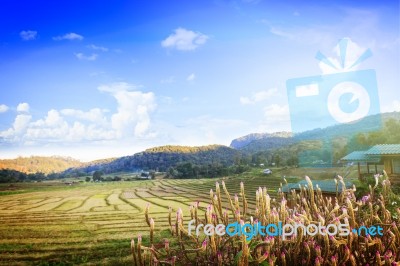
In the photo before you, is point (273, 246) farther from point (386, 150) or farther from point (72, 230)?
point (72, 230)

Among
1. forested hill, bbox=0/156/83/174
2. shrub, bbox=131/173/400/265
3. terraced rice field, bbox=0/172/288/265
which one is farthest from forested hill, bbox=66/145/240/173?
shrub, bbox=131/173/400/265

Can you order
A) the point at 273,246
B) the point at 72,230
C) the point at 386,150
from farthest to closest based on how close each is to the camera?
the point at 72,230, the point at 386,150, the point at 273,246

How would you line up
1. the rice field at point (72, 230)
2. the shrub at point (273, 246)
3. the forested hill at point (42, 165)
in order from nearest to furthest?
the shrub at point (273, 246) → the rice field at point (72, 230) → the forested hill at point (42, 165)

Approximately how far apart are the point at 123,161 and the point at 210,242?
89807 mm

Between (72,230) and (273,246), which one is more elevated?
(273,246)

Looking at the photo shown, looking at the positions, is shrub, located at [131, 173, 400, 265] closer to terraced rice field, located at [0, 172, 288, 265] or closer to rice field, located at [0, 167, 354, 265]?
rice field, located at [0, 167, 354, 265]

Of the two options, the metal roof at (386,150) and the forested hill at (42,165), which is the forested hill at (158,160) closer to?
the forested hill at (42,165)

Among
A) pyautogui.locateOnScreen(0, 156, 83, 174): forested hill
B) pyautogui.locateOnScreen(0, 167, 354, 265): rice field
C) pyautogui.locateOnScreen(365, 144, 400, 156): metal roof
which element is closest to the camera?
pyautogui.locateOnScreen(0, 167, 354, 265): rice field

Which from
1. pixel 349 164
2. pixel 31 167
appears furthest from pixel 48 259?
pixel 31 167

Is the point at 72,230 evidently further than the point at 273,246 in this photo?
Yes

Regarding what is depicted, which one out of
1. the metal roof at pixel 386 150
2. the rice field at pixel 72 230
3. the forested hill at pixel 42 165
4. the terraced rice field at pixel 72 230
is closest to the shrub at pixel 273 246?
the rice field at pixel 72 230

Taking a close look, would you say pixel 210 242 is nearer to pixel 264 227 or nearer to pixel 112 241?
pixel 264 227

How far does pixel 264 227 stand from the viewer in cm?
256

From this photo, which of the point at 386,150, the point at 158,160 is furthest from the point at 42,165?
the point at 386,150
